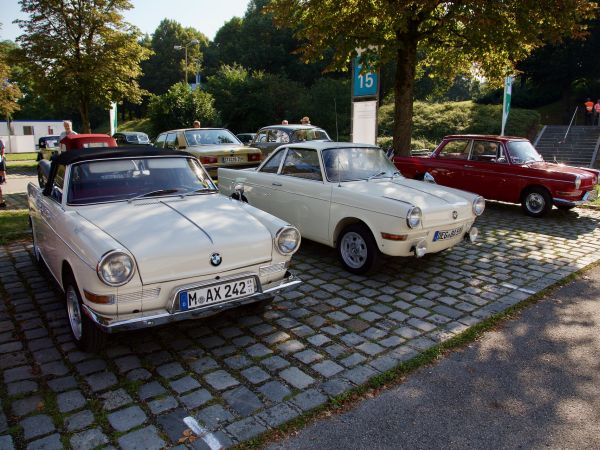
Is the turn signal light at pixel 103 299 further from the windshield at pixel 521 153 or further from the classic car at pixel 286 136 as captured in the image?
the classic car at pixel 286 136

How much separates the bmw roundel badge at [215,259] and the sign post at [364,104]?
8.25 m

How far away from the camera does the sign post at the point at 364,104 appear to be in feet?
36.4

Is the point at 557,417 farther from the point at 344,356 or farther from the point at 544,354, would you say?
the point at 344,356

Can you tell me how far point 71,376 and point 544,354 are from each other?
12.7 ft

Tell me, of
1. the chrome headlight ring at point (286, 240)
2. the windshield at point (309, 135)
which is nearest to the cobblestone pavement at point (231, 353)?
the chrome headlight ring at point (286, 240)

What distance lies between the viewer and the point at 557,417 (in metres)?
3.04

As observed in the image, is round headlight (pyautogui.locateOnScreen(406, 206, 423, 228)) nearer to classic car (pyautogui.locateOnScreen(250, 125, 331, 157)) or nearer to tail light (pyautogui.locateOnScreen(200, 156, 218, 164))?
tail light (pyautogui.locateOnScreen(200, 156, 218, 164))

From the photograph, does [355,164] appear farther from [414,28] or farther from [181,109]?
[181,109]

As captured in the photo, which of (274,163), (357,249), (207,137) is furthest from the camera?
(207,137)

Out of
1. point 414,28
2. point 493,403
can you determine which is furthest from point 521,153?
point 493,403

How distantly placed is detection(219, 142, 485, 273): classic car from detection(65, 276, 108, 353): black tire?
2.11 m

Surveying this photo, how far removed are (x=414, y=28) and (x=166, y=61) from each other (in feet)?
204

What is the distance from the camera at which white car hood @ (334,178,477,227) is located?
5246 mm

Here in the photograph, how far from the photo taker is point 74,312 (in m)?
3.83
